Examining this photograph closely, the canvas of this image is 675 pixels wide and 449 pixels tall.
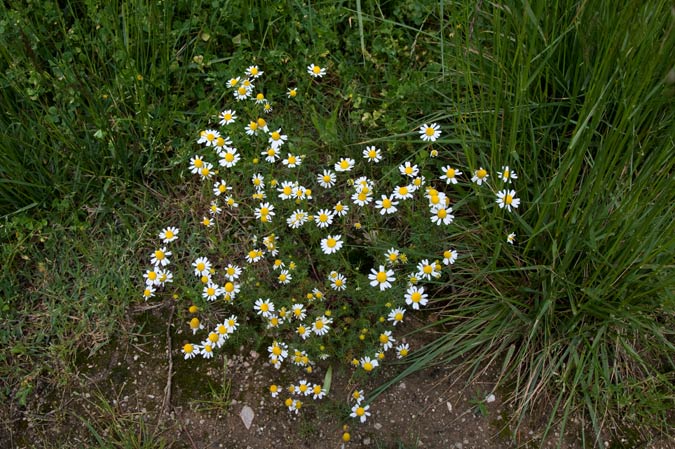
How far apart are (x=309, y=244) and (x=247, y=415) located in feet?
2.23

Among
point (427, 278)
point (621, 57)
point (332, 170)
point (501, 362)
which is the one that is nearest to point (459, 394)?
point (501, 362)

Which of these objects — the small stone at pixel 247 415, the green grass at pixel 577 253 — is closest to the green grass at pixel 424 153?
the green grass at pixel 577 253

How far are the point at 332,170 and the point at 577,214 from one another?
0.98 m

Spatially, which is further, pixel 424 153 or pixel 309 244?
pixel 309 244

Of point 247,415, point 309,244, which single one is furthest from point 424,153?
point 247,415

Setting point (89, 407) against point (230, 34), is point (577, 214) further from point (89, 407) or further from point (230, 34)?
point (89, 407)

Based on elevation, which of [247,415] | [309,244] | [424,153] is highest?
[424,153]

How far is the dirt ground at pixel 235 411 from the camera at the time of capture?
7.33ft

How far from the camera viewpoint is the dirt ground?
2234 millimetres

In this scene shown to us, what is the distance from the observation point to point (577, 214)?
2254 millimetres

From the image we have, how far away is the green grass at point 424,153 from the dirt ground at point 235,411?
85 millimetres

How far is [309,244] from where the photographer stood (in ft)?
8.23

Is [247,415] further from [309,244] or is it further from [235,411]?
[309,244]

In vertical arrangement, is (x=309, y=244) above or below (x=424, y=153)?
below
